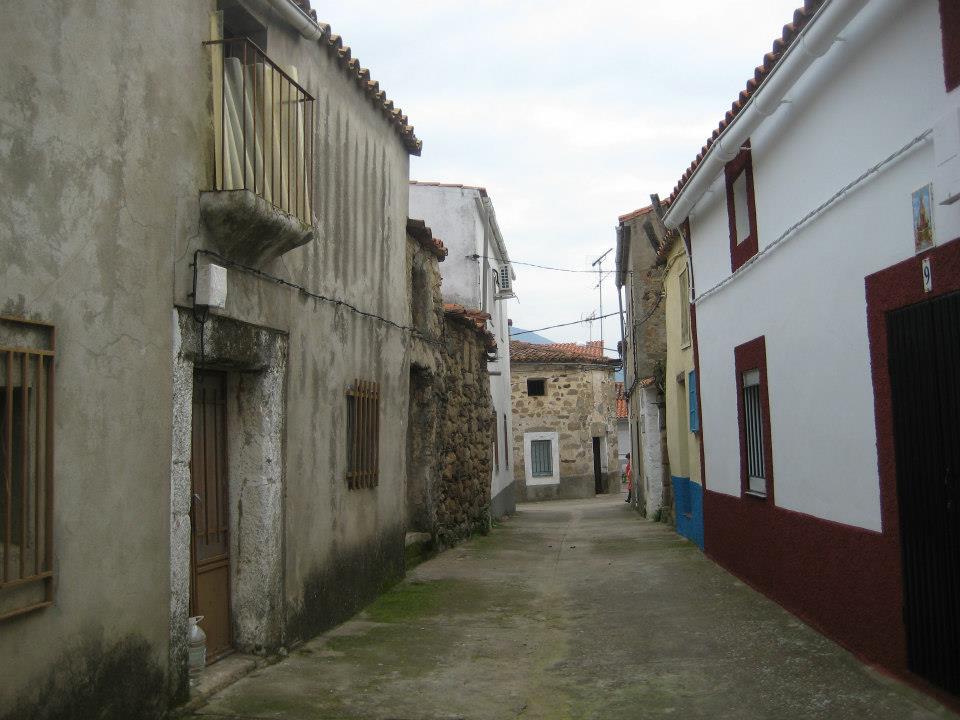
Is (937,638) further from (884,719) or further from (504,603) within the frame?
(504,603)

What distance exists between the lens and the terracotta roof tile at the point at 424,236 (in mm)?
11227

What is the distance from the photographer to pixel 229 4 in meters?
6.30

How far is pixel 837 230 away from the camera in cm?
655

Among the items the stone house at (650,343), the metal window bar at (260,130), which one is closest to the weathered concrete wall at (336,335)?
the metal window bar at (260,130)

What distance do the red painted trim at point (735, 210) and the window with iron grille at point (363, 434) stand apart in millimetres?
3799

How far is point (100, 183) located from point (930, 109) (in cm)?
437

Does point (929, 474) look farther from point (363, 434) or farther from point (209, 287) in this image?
point (363, 434)

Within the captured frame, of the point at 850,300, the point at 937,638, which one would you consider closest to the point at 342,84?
the point at 850,300

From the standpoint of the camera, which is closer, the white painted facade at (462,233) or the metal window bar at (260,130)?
the metal window bar at (260,130)

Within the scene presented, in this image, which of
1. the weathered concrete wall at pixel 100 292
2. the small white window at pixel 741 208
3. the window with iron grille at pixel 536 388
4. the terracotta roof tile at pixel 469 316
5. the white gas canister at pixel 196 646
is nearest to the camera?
the weathered concrete wall at pixel 100 292

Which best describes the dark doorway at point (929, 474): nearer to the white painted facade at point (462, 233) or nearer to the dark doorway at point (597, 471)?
the white painted facade at point (462, 233)

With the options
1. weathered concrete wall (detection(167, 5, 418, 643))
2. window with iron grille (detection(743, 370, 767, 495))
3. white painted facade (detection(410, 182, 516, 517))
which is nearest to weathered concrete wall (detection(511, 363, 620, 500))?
white painted facade (detection(410, 182, 516, 517))

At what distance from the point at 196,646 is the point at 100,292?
2.30 m

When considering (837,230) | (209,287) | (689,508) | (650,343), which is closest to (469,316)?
(689,508)
